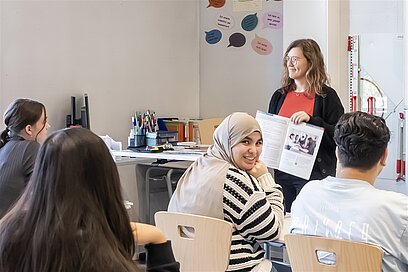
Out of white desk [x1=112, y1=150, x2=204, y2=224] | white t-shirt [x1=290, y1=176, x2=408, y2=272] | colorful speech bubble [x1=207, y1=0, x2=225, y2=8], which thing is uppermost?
colorful speech bubble [x1=207, y1=0, x2=225, y2=8]

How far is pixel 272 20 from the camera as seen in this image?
480 centimetres

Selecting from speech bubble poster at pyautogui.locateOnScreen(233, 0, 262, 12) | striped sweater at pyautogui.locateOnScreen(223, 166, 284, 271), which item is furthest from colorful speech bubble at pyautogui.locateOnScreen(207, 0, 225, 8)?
striped sweater at pyautogui.locateOnScreen(223, 166, 284, 271)

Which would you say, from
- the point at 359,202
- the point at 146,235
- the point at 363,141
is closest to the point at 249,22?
the point at 363,141

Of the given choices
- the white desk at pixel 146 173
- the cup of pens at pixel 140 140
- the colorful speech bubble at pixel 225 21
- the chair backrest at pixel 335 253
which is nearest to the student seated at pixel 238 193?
the chair backrest at pixel 335 253

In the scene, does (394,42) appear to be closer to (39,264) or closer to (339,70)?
(339,70)

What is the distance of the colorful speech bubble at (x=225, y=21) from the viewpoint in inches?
199

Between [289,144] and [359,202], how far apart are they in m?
1.26

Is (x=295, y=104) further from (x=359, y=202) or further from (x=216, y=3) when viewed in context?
(x=216, y=3)

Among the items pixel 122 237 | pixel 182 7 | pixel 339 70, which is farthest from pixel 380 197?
pixel 182 7

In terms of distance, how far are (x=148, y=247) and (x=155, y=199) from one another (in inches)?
129

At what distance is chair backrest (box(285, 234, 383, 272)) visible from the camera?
1533mm

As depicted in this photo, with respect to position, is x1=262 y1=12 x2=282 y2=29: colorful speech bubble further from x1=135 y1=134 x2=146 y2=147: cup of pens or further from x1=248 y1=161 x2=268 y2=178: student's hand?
x1=248 y1=161 x2=268 y2=178: student's hand

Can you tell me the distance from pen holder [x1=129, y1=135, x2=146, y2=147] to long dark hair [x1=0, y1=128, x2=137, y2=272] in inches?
117

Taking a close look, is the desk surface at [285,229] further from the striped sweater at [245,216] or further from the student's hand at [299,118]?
the student's hand at [299,118]
